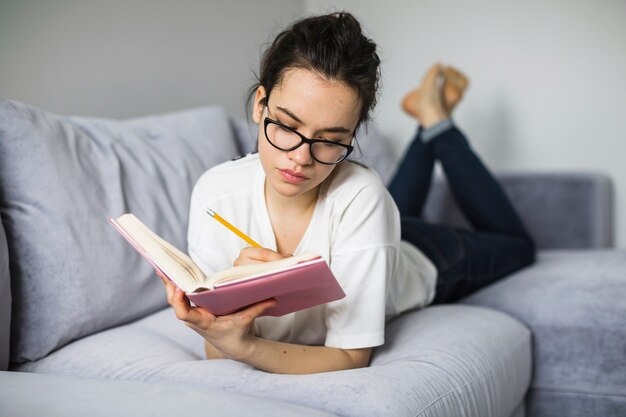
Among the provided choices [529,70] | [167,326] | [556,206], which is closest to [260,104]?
[167,326]

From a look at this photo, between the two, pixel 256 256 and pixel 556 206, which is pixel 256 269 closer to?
pixel 256 256

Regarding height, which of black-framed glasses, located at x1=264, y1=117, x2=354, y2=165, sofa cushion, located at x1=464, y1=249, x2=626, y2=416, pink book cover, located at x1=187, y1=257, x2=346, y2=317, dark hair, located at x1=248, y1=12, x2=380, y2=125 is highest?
dark hair, located at x1=248, y1=12, x2=380, y2=125

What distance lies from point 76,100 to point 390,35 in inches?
66.2

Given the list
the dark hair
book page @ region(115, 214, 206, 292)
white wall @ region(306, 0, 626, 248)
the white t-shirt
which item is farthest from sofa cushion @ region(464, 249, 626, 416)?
white wall @ region(306, 0, 626, 248)

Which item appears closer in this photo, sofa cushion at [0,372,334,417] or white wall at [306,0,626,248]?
sofa cushion at [0,372,334,417]

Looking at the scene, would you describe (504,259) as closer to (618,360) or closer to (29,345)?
(618,360)

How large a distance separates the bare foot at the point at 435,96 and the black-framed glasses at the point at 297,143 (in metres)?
1.25

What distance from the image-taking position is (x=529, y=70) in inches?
115

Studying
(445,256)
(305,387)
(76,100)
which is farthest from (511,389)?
(76,100)

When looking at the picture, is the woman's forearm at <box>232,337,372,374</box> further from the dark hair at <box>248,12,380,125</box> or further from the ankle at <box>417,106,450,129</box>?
the ankle at <box>417,106,450,129</box>

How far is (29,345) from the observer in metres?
1.32

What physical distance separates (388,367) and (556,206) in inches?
65.1

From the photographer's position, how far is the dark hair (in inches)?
44.3

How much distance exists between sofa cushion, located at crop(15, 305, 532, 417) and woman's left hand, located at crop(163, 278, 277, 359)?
0.21 ft
